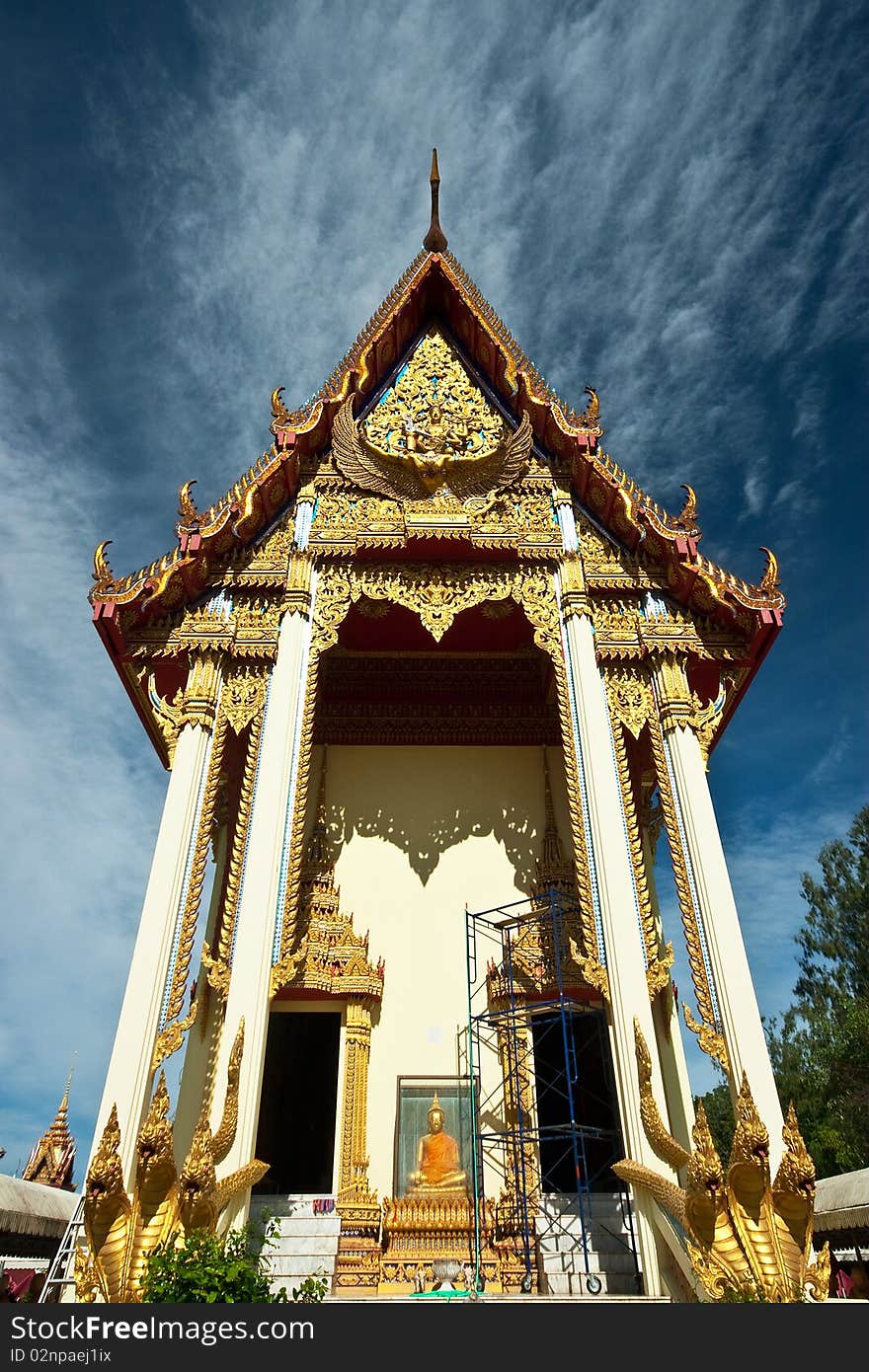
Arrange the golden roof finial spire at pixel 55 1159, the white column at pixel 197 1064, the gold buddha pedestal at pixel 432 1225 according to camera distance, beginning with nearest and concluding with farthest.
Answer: the gold buddha pedestal at pixel 432 1225, the white column at pixel 197 1064, the golden roof finial spire at pixel 55 1159

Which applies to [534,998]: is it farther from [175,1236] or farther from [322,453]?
[322,453]

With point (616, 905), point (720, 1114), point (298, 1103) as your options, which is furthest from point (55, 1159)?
point (720, 1114)

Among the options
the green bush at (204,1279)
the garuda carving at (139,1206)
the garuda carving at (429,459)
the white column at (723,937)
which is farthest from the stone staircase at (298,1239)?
the garuda carving at (429,459)

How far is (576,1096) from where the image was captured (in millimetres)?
9031

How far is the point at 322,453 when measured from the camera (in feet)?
31.6

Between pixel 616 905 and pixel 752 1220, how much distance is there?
7.97 ft

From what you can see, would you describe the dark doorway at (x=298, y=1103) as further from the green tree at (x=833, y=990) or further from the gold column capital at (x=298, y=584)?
the green tree at (x=833, y=990)

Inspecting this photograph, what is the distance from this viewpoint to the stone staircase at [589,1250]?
6.33m

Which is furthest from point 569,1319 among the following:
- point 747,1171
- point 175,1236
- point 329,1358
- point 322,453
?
point 322,453

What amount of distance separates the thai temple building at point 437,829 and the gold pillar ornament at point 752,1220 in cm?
54

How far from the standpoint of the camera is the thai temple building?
652cm

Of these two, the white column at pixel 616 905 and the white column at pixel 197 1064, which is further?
the white column at pixel 197 1064

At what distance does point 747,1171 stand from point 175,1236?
329cm

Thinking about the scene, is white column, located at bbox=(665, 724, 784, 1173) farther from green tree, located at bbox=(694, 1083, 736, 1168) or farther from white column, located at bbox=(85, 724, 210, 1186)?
green tree, located at bbox=(694, 1083, 736, 1168)
